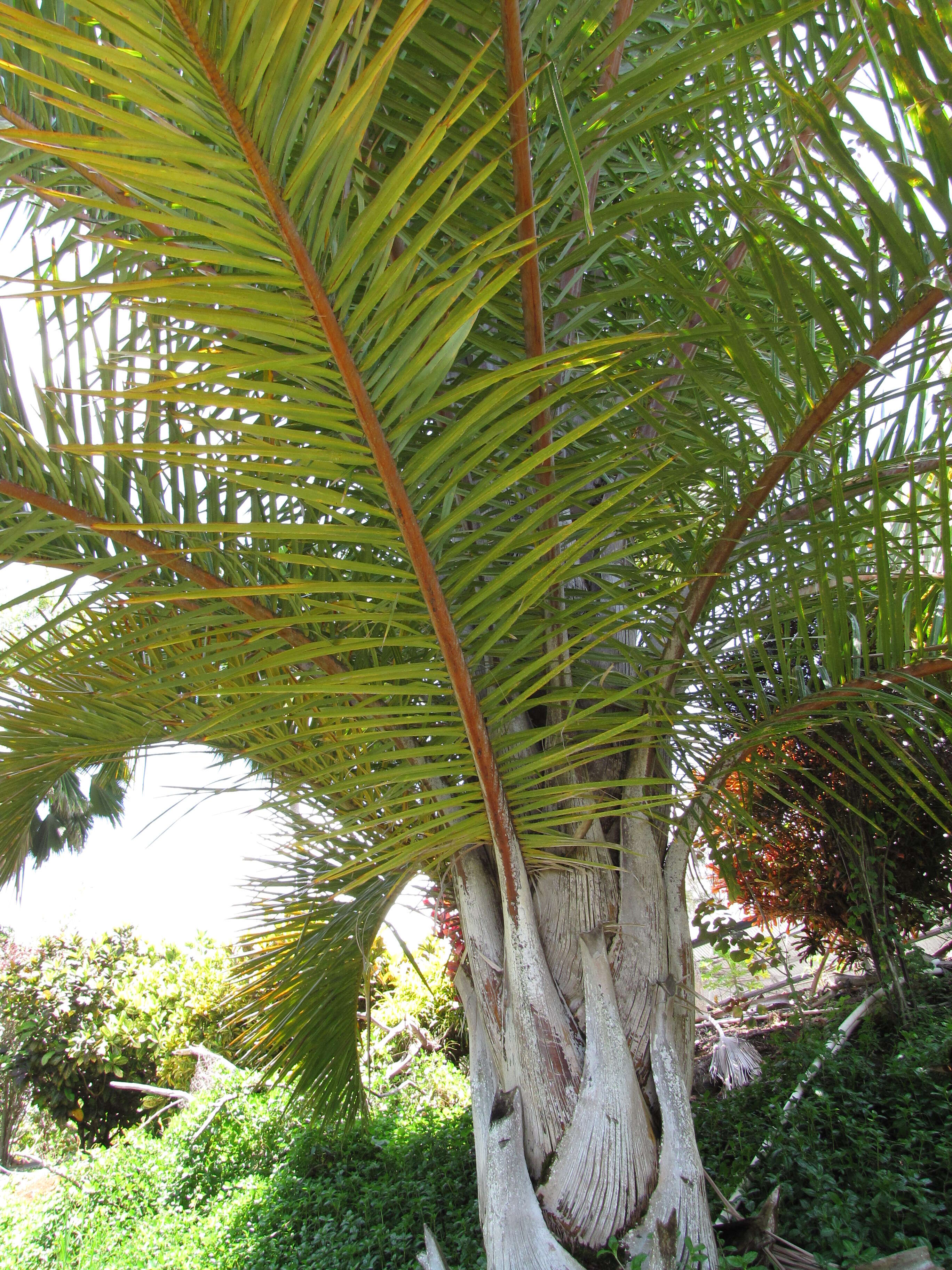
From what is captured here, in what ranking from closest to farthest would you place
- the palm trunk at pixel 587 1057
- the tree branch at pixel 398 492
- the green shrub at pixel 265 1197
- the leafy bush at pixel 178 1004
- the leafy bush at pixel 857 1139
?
the tree branch at pixel 398 492
the palm trunk at pixel 587 1057
the leafy bush at pixel 857 1139
the green shrub at pixel 265 1197
the leafy bush at pixel 178 1004

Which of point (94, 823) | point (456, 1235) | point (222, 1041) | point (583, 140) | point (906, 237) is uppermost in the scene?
point (94, 823)

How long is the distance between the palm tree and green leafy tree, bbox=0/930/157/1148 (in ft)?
19.4

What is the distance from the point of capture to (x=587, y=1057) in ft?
4.69

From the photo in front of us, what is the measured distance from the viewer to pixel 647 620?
1558mm

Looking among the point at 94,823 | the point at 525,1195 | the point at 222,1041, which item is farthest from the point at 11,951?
the point at 525,1195

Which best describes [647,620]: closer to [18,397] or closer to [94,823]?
[18,397]

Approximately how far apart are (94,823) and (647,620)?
9.01m

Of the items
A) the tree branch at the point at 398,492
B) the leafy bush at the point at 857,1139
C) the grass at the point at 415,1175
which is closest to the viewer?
the tree branch at the point at 398,492

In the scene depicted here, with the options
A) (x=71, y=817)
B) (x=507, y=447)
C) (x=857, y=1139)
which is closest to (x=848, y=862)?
(x=857, y=1139)

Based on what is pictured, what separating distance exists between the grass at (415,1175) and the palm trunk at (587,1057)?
49 cm

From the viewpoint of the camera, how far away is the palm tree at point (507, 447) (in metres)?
0.66

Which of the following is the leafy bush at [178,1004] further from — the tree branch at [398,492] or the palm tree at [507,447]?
the tree branch at [398,492]

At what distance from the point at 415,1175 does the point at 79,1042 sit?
4.76 m

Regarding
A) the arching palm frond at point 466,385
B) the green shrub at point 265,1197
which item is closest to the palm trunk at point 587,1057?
the arching palm frond at point 466,385
